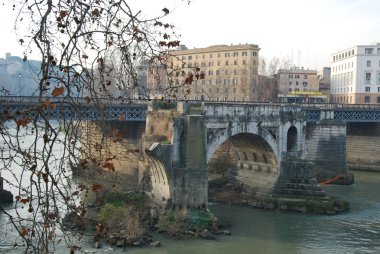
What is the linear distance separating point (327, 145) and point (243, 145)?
9.84 metres

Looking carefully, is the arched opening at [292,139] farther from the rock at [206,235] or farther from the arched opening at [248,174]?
the rock at [206,235]

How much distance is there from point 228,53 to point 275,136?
4468 centimetres

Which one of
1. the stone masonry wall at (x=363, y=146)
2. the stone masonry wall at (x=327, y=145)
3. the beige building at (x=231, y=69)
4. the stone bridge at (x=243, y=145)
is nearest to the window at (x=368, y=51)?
the beige building at (x=231, y=69)

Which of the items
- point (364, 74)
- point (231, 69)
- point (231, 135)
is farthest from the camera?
point (231, 69)

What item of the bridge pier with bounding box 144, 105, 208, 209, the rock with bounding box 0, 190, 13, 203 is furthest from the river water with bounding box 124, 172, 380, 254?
the rock with bounding box 0, 190, 13, 203

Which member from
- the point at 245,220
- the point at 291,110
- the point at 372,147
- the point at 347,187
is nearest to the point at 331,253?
the point at 245,220

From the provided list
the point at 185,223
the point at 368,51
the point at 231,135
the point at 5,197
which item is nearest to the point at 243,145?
the point at 231,135

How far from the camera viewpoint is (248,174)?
32625 millimetres

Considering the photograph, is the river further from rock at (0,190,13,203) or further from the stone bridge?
rock at (0,190,13,203)

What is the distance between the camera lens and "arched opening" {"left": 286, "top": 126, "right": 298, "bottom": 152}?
105ft

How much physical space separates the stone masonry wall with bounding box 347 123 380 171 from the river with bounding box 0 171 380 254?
14.4 m

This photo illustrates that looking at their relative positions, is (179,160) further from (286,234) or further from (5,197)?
(5,197)

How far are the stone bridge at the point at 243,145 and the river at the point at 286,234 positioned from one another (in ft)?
8.83

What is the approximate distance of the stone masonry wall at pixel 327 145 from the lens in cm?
3891
